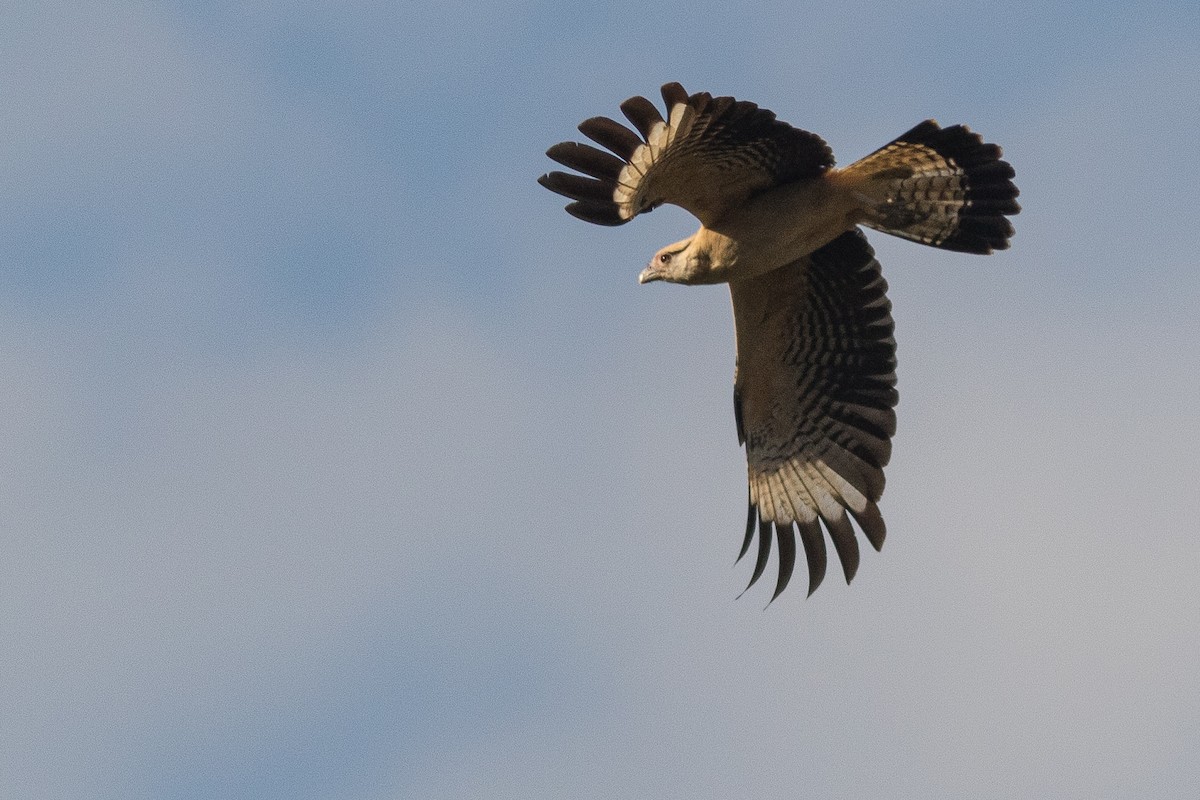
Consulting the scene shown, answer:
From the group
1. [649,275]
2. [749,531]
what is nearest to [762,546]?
[749,531]

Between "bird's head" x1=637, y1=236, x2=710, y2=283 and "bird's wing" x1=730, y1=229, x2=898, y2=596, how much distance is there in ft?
2.07

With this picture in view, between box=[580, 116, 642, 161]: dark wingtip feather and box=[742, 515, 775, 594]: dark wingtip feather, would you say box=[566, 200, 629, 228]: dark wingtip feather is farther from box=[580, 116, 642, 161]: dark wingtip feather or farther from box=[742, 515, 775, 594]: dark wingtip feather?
box=[742, 515, 775, 594]: dark wingtip feather

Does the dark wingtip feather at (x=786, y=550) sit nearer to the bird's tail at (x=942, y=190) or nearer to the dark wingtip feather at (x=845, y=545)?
the dark wingtip feather at (x=845, y=545)

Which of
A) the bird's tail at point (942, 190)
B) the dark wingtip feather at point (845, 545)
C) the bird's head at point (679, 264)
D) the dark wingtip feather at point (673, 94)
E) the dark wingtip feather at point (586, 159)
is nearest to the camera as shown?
the dark wingtip feather at point (673, 94)

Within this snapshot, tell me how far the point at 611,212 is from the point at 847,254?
214cm

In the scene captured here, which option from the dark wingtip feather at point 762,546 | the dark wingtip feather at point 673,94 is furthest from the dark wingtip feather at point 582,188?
the dark wingtip feather at point 762,546

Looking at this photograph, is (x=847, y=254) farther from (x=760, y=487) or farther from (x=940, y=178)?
(x=760, y=487)

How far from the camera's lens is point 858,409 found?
41.5 feet

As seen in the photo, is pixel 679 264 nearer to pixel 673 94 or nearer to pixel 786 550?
pixel 673 94

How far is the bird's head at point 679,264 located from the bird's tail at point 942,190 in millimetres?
1049

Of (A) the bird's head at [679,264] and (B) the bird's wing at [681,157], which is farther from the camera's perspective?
(A) the bird's head at [679,264]

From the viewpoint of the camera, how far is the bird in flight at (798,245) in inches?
411

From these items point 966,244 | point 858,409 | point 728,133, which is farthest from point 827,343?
point 728,133

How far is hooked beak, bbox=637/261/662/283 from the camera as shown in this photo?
11.8 metres
